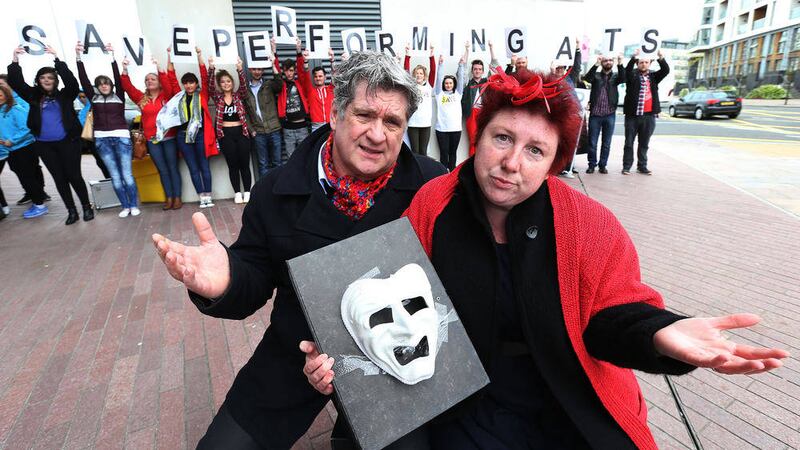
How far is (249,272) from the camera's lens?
1615mm

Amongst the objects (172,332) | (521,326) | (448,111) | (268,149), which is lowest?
(172,332)

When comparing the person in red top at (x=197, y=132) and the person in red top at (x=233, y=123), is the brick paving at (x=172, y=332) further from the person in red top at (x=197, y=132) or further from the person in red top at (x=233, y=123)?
the person in red top at (x=233, y=123)

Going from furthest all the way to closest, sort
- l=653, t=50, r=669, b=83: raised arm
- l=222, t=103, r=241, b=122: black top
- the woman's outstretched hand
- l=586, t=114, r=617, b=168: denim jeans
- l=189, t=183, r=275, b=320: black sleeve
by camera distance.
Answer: l=586, t=114, r=617, b=168: denim jeans < l=653, t=50, r=669, b=83: raised arm < l=222, t=103, r=241, b=122: black top < l=189, t=183, r=275, b=320: black sleeve < the woman's outstretched hand

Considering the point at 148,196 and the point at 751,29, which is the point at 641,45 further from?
the point at 751,29

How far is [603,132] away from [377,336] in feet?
29.7

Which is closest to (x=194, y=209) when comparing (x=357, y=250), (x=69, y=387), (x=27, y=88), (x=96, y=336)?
(x=27, y=88)

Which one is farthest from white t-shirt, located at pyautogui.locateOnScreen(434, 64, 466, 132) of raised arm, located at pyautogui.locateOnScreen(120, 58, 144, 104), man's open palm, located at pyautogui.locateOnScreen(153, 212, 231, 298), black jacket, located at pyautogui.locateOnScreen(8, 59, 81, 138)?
man's open palm, located at pyautogui.locateOnScreen(153, 212, 231, 298)

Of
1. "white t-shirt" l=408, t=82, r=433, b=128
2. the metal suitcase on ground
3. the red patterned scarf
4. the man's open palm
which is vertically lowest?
the metal suitcase on ground

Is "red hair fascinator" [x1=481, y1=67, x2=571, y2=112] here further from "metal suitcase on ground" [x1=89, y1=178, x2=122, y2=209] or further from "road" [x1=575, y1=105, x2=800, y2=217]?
"metal suitcase on ground" [x1=89, y1=178, x2=122, y2=209]

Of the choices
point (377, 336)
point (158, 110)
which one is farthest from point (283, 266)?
point (158, 110)

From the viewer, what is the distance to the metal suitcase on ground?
6875 mm

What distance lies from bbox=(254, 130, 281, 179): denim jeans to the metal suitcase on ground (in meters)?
2.52

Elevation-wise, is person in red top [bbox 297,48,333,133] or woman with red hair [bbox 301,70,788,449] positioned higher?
person in red top [bbox 297,48,333,133]

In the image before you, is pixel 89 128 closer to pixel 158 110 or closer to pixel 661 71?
pixel 158 110
